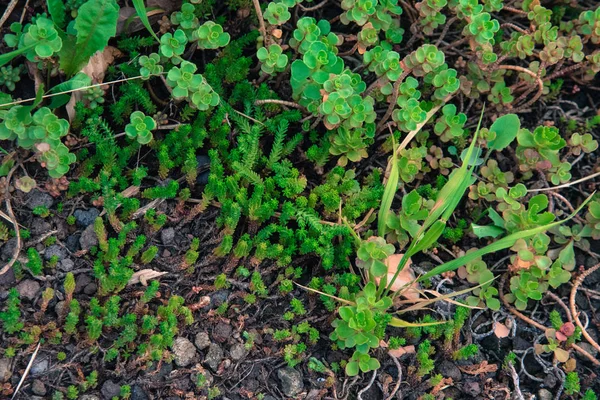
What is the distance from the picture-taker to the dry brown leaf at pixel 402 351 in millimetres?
2912

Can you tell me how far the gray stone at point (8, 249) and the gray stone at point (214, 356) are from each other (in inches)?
36.6

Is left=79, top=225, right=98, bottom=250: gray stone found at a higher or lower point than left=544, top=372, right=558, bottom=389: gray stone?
higher

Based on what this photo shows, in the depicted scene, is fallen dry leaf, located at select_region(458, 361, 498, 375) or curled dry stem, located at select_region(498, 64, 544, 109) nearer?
fallen dry leaf, located at select_region(458, 361, 498, 375)

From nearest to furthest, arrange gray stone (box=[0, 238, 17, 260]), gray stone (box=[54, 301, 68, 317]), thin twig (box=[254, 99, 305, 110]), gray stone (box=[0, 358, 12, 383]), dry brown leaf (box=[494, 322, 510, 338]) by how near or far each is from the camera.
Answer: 1. gray stone (box=[0, 358, 12, 383])
2. gray stone (box=[54, 301, 68, 317])
3. gray stone (box=[0, 238, 17, 260])
4. dry brown leaf (box=[494, 322, 510, 338])
5. thin twig (box=[254, 99, 305, 110])

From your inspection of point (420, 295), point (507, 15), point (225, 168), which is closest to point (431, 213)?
point (420, 295)

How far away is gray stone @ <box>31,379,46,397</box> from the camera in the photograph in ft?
8.31

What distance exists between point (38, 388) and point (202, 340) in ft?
2.16

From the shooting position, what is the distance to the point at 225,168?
311 centimetres

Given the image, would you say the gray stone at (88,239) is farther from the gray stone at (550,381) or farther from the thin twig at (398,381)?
the gray stone at (550,381)

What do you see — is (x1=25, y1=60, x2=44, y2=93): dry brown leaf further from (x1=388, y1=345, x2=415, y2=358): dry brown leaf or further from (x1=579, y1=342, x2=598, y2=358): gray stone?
(x1=579, y1=342, x2=598, y2=358): gray stone

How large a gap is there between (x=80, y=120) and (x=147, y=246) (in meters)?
0.67

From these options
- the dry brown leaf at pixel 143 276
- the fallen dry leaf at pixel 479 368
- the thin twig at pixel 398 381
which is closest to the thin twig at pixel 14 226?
the dry brown leaf at pixel 143 276

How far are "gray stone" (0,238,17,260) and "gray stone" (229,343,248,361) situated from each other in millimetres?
1015

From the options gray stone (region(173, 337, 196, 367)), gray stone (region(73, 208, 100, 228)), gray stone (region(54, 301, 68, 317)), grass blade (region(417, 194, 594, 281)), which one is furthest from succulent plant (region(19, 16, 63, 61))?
grass blade (region(417, 194, 594, 281))
